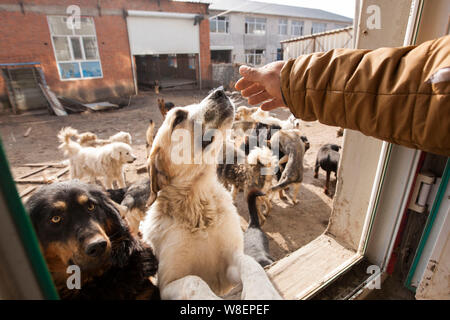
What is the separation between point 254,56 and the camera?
2595 centimetres

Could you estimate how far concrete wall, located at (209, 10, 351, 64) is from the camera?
77.4ft

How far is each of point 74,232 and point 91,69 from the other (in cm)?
1645

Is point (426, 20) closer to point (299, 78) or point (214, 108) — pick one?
point (299, 78)

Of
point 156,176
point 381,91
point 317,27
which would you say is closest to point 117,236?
point 156,176

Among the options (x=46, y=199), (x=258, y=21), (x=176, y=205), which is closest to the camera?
(x=46, y=199)

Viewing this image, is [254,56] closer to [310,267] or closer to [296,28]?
[296,28]

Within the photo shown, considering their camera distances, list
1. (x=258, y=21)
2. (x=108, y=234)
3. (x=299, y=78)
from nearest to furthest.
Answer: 1. (x=299, y=78)
2. (x=108, y=234)
3. (x=258, y=21)

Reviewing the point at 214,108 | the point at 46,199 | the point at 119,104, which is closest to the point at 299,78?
the point at 214,108

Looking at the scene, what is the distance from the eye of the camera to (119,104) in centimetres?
1481

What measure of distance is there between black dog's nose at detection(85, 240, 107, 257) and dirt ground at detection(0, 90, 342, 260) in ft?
2.20

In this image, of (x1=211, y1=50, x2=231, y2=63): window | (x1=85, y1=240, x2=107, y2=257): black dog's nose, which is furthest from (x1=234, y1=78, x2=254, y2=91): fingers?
(x1=211, y1=50, x2=231, y2=63): window

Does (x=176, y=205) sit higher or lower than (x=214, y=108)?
lower

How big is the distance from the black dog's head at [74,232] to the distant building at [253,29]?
926 inches
